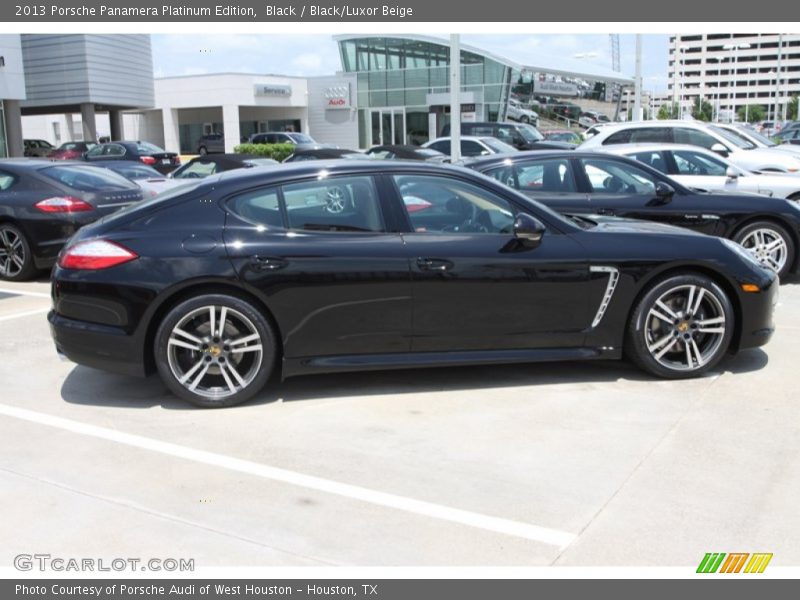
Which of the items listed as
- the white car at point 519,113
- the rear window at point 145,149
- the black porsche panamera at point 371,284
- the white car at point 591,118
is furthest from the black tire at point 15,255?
the white car at point 591,118

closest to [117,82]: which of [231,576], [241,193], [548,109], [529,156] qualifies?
[548,109]

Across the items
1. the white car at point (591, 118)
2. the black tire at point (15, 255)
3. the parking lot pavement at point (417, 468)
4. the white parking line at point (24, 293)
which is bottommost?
the white parking line at point (24, 293)

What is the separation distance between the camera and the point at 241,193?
17.3 ft

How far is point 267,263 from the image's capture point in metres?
5.07

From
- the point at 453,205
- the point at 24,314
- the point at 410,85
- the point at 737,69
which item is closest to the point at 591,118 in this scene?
the point at 410,85

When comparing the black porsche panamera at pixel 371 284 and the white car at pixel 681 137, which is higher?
the white car at pixel 681 137

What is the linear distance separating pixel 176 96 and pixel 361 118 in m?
12.4

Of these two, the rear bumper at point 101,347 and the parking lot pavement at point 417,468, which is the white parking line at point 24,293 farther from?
the rear bumper at point 101,347

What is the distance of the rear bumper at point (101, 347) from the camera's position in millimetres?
5070

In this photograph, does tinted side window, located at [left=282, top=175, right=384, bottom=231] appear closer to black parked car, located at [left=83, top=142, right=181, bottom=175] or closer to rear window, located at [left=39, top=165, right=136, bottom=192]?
rear window, located at [left=39, top=165, right=136, bottom=192]

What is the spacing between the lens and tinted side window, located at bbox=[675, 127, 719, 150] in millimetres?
14859

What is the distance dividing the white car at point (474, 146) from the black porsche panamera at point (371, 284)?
19.2 meters

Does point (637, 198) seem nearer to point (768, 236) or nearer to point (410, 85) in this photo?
point (768, 236)

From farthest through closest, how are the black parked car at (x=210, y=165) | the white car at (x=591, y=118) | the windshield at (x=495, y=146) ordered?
1. the white car at (x=591, y=118)
2. the windshield at (x=495, y=146)
3. the black parked car at (x=210, y=165)
